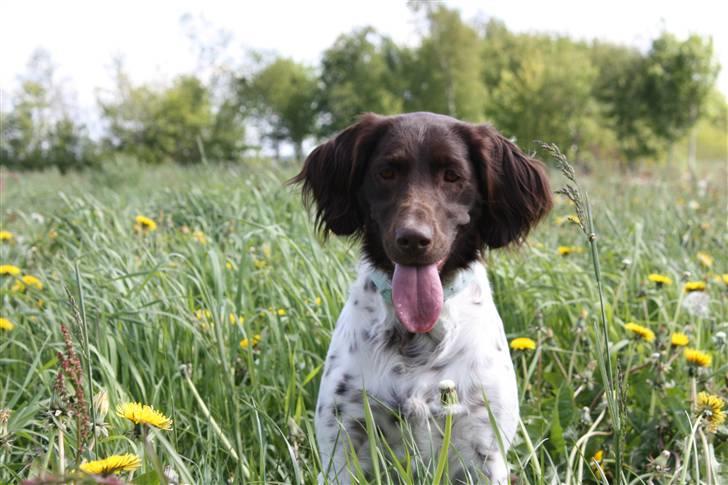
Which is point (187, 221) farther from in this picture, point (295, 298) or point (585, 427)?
Answer: point (585, 427)

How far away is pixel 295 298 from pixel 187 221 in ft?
7.52

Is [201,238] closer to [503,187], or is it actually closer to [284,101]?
[503,187]

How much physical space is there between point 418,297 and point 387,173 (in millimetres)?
428

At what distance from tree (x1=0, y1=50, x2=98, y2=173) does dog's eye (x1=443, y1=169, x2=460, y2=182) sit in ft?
108

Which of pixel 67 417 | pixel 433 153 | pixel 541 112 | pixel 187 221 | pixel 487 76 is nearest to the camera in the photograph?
pixel 67 417

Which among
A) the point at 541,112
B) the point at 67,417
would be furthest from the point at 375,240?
the point at 541,112

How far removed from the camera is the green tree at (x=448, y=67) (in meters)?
32.8

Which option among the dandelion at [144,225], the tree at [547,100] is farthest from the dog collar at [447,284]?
the tree at [547,100]

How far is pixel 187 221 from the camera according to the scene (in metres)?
4.86

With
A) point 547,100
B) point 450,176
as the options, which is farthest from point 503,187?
point 547,100

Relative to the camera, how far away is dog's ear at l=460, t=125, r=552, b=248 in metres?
2.25

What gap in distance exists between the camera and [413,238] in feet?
6.07

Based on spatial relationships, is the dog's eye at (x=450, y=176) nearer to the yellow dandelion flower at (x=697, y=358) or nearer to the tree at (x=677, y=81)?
the yellow dandelion flower at (x=697, y=358)

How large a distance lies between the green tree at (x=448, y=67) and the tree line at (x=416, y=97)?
2.0 inches
